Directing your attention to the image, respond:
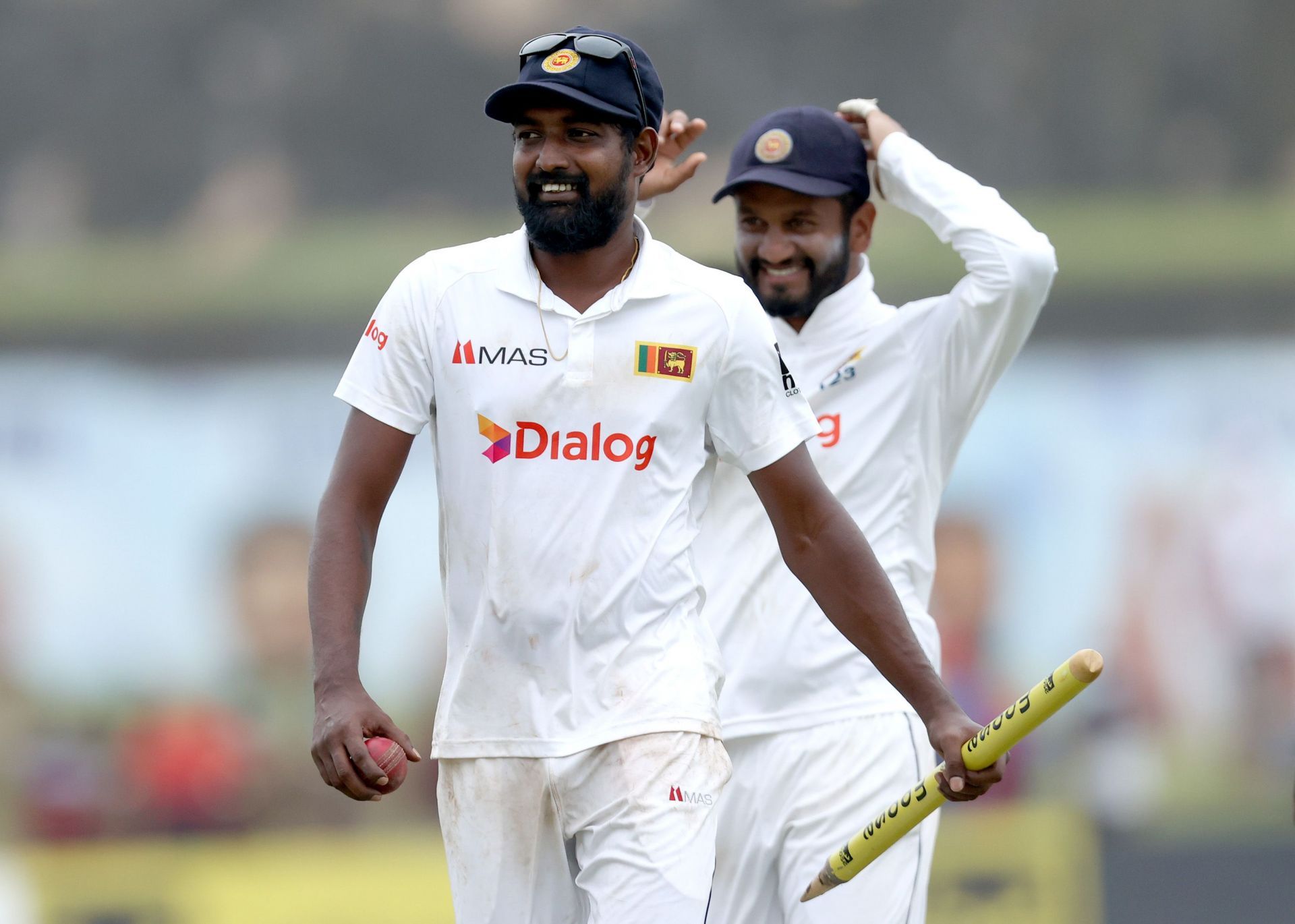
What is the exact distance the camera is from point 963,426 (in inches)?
201

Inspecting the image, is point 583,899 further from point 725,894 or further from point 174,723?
point 174,723

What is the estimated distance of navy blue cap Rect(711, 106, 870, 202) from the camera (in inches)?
197

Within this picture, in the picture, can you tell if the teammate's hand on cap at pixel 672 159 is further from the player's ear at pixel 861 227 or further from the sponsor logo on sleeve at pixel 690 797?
the sponsor logo on sleeve at pixel 690 797

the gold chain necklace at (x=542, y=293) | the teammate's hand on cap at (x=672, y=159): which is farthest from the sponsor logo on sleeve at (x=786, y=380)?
the teammate's hand on cap at (x=672, y=159)

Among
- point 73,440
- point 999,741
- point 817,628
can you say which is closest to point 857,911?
point 817,628

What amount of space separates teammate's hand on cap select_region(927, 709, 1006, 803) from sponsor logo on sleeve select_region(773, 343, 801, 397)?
29.8 inches

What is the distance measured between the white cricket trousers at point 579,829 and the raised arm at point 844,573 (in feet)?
1.55

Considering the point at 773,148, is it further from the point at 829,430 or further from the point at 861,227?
the point at 829,430

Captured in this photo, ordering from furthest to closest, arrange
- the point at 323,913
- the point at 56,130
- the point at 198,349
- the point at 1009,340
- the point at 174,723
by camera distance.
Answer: the point at 56,130 < the point at 198,349 < the point at 174,723 < the point at 323,913 < the point at 1009,340

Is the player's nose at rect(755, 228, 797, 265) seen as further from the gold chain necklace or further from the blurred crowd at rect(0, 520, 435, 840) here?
the blurred crowd at rect(0, 520, 435, 840)

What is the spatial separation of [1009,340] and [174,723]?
787 centimetres

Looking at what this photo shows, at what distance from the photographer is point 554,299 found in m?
3.79

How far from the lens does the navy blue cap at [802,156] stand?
5.00 metres

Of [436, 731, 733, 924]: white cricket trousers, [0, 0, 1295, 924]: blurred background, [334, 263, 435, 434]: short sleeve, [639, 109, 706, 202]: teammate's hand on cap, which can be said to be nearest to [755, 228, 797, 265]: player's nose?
[639, 109, 706, 202]: teammate's hand on cap
